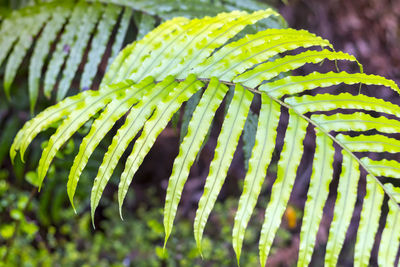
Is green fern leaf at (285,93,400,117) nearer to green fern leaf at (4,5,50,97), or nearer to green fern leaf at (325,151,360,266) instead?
green fern leaf at (325,151,360,266)

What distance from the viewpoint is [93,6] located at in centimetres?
138

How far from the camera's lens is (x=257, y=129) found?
2.66 feet

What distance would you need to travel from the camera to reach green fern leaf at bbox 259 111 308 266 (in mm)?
736

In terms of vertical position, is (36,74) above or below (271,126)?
above

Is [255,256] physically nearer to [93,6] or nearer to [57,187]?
[57,187]

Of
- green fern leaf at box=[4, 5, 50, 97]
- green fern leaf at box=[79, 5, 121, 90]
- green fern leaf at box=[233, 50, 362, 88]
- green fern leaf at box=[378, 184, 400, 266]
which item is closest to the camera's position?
green fern leaf at box=[378, 184, 400, 266]

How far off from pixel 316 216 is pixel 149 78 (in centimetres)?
48

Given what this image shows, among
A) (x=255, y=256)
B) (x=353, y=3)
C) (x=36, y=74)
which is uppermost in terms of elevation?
(x=353, y=3)

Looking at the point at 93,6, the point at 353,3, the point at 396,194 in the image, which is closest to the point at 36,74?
the point at 93,6

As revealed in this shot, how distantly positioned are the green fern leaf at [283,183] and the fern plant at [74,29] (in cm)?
56

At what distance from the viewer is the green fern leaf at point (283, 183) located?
0.74 meters

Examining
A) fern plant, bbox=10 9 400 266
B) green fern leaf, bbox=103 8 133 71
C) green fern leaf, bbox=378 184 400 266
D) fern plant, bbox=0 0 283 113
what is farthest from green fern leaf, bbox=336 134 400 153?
green fern leaf, bbox=103 8 133 71

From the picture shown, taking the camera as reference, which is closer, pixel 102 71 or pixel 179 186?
pixel 179 186

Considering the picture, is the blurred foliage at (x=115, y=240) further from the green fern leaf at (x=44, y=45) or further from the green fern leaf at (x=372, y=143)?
the green fern leaf at (x=372, y=143)
